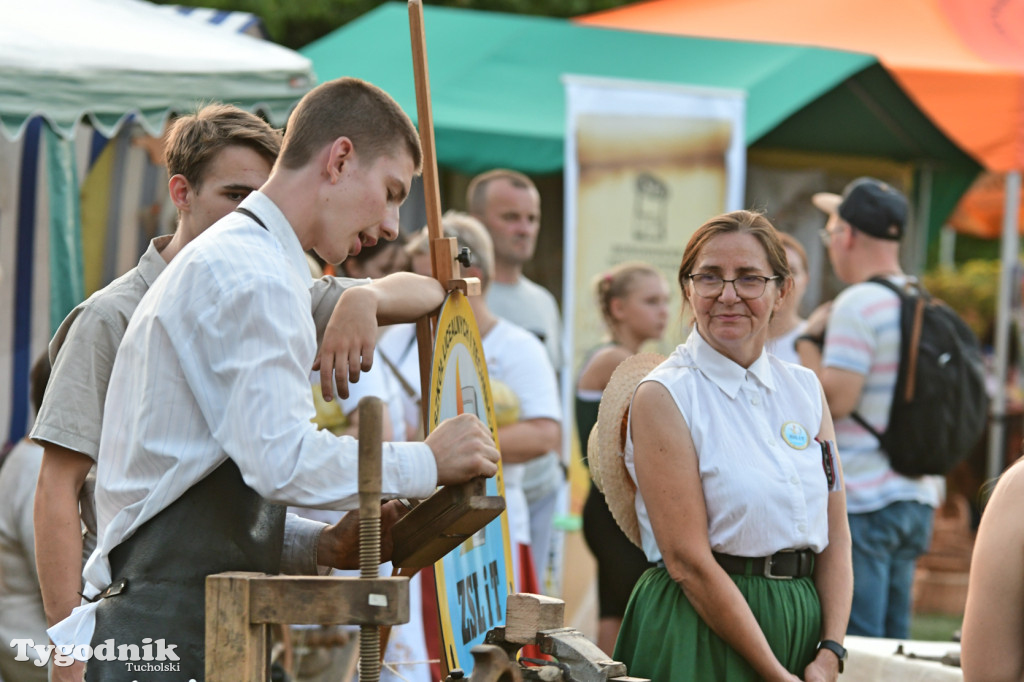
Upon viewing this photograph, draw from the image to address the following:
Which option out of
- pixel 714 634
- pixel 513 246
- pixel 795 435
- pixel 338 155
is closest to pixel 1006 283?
pixel 513 246

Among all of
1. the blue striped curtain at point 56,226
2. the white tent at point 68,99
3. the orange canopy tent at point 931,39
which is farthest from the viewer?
the orange canopy tent at point 931,39

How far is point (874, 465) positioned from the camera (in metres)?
4.68

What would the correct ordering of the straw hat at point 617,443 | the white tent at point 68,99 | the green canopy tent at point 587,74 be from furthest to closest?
the green canopy tent at point 587,74 → the white tent at point 68,99 → the straw hat at point 617,443

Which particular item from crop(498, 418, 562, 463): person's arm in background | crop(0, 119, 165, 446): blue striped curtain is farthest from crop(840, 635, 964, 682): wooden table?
crop(0, 119, 165, 446): blue striped curtain

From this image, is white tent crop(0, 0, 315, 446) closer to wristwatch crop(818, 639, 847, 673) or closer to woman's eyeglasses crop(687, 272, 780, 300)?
woman's eyeglasses crop(687, 272, 780, 300)

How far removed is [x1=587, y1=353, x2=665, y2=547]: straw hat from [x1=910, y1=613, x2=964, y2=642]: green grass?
4.56 m

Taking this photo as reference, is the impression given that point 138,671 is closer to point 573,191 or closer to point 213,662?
point 213,662

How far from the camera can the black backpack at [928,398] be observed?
15.2 feet

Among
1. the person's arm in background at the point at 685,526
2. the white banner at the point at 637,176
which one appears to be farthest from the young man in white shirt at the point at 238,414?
the white banner at the point at 637,176

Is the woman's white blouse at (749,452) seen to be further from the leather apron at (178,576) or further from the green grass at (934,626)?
the green grass at (934,626)

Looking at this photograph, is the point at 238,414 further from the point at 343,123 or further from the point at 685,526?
the point at 685,526

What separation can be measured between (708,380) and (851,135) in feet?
21.2

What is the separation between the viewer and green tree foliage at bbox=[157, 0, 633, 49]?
45.1ft

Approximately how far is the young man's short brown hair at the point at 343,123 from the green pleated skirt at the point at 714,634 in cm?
126
